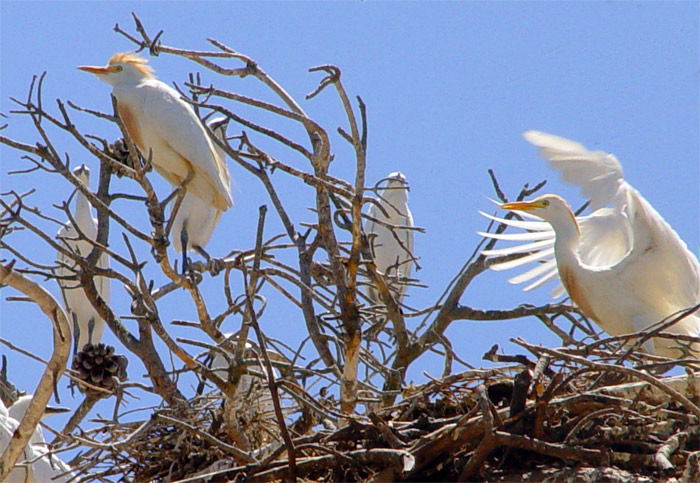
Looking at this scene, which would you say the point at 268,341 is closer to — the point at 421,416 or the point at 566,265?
the point at 421,416

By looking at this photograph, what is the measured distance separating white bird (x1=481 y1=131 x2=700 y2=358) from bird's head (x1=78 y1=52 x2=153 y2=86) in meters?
3.16

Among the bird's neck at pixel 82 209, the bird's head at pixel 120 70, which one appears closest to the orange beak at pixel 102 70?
the bird's head at pixel 120 70

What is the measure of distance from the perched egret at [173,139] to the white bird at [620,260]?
7.40 ft

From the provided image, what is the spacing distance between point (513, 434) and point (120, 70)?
4654 mm

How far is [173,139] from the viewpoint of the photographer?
6566 mm

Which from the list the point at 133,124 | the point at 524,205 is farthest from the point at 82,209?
the point at 524,205

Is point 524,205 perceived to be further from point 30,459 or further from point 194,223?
point 194,223

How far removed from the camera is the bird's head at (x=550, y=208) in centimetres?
502

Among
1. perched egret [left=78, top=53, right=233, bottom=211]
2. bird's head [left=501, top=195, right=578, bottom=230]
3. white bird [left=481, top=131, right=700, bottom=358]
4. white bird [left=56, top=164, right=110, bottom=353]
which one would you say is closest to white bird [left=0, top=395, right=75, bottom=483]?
perched egret [left=78, top=53, right=233, bottom=211]

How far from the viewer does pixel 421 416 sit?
357 centimetres

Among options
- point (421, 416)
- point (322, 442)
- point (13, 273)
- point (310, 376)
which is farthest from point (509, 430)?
point (13, 273)

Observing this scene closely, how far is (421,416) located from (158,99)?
12.7 ft

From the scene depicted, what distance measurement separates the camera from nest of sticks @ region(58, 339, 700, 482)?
3234 mm

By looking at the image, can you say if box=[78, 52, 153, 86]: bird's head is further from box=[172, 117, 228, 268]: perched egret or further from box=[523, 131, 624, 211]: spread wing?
box=[523, 131, 624, 211]: spread wing
